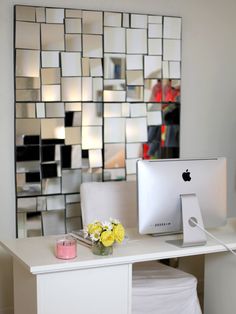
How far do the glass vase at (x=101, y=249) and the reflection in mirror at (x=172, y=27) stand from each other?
6.22ft

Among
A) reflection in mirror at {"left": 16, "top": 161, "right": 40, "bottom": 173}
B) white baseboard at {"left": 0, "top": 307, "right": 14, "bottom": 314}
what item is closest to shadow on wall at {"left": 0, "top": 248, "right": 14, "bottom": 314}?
white baseboard at {"left": 0, "top": 307, "right": 14, "bottom": 314}

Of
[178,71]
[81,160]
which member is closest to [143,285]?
[81,160]

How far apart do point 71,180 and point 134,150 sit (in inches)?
20.2

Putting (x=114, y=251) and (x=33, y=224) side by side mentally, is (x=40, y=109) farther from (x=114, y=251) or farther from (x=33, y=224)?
(x=114, y=251)

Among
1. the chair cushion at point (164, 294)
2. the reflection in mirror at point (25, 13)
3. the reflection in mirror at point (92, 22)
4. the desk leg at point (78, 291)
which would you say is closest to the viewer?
the desk leg at point (78, 291)

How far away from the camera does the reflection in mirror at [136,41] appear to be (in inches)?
155

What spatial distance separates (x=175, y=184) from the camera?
294 centimetres

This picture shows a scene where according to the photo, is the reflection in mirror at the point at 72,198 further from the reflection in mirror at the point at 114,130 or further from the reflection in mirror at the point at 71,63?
the reflection in mirror at the point at 71,63

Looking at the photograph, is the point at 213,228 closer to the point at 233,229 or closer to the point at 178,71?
the point at 233,229

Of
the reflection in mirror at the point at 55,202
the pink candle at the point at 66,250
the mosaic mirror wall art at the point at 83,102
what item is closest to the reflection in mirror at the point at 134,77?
the mosaic mirror wall art at the point at 83,102

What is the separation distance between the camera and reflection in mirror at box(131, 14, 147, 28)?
3934 mm

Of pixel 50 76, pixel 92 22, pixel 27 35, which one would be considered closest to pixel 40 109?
pixel 50 76

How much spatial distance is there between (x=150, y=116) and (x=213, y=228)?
109cm

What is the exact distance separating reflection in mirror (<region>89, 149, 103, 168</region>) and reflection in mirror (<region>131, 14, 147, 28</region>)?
91cm
